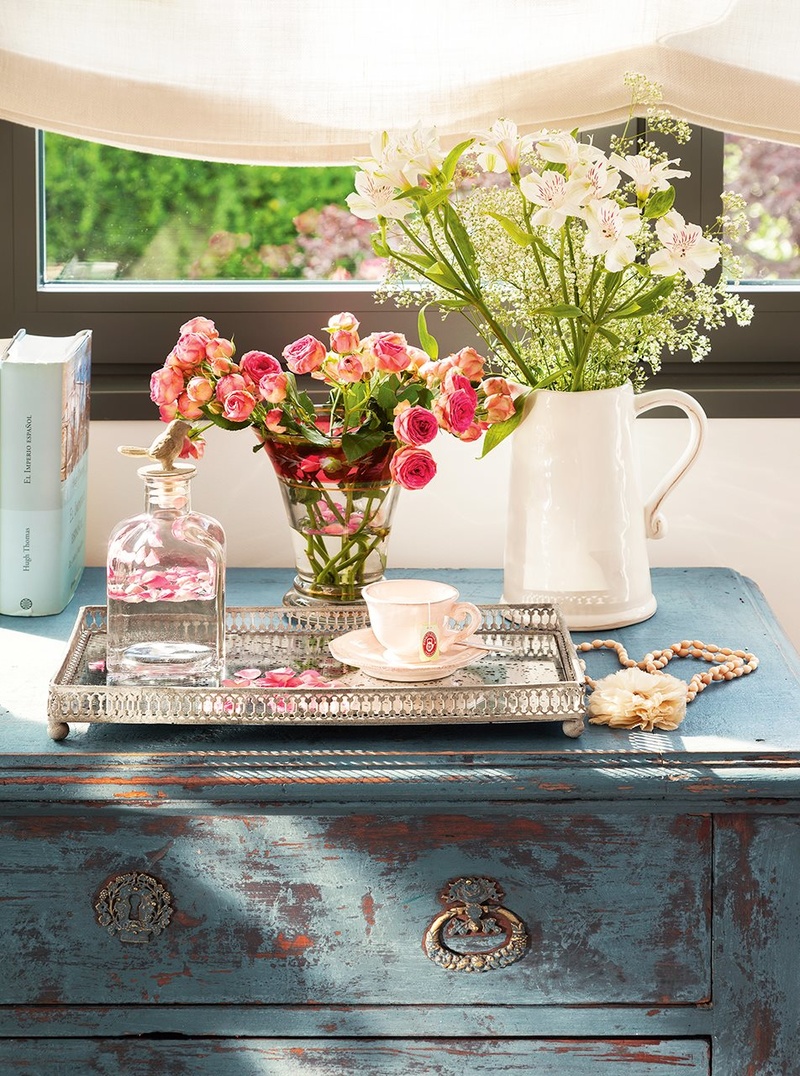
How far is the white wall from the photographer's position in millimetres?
1565

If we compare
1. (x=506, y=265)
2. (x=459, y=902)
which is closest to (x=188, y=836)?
(x=459, y=902)

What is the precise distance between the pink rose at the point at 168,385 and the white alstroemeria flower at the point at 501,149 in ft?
1.19

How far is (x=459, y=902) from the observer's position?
1.01 meters

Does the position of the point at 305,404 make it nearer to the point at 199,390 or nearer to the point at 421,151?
the point at 199,390

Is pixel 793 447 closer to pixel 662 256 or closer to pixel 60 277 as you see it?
pixel 662 256

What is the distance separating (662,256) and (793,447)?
1.71ft

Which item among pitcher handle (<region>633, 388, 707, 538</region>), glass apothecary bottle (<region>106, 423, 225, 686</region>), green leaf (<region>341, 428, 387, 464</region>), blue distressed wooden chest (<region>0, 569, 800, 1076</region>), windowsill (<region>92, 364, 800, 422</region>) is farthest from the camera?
windowsill (<region>92, 364, 800, 422</region>)

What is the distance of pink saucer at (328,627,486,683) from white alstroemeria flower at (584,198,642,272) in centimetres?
38

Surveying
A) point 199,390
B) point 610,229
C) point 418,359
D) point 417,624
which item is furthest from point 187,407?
point 610,229

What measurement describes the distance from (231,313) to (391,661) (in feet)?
2.28

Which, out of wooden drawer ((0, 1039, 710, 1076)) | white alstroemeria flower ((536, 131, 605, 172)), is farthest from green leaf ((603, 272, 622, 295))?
wooden drawer ((0, 1039, 710, 1076))

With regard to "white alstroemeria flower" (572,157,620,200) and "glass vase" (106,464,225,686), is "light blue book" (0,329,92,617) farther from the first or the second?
"white alstroemeria flower" (572,157,620,200)

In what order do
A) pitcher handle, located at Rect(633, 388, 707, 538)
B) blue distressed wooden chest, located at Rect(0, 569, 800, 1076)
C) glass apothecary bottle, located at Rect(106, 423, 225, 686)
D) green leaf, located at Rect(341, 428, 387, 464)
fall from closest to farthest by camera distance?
1. blue distressed wooden chest, located at Rect(0, 569, 800, 1076)
2. glass apothecary bottle, located at Rect(106, 423, 225, 686)
3. green leaf, located at Rect(341, 428, 387, 464)
4. pitcher handle, located at Rect(633, 388, 707, 538)

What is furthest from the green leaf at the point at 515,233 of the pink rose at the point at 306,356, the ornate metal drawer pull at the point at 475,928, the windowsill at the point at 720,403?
the ornate metal drawer pull at the point at 475,928
